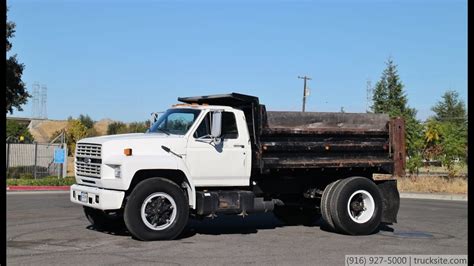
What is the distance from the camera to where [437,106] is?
4791 cm

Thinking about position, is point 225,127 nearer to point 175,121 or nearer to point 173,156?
point 175,121

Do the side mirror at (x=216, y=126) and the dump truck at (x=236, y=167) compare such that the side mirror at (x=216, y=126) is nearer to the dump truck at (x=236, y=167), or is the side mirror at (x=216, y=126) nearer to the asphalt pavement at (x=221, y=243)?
the dump truck at (x=236, y=167)

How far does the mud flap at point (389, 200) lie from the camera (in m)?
11.2

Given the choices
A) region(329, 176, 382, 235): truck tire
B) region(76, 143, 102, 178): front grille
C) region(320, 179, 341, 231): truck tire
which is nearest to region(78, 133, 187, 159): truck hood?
region(76, 143, 102, 178): front grille

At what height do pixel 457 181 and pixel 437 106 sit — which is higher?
pixel 437 106

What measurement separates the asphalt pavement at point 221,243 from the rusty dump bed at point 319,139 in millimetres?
1314

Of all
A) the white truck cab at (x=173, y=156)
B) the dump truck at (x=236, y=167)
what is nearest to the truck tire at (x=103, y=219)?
the dump truck at (x=236, y=167)

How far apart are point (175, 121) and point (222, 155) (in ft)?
3.53

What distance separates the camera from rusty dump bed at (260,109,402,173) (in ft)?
34.0

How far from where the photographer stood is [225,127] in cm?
1027

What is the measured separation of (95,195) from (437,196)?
1544 cm

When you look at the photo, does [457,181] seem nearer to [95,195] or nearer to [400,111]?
[400,111]

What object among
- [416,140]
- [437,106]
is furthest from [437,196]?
[437,106]
